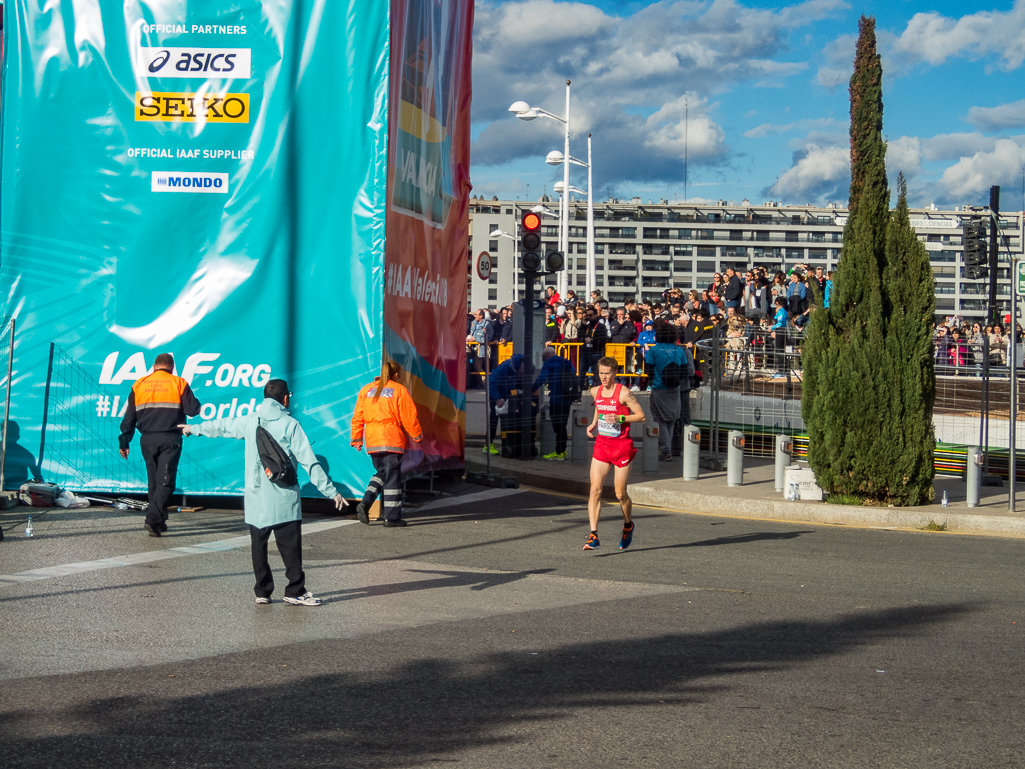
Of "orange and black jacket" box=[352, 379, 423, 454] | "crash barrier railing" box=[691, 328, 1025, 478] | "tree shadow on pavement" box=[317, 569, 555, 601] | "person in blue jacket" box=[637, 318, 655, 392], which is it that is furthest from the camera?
"person in blue jacket" box=[637, 318, 655, 392]

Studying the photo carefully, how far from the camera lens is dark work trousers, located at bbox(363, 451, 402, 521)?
11.6 m

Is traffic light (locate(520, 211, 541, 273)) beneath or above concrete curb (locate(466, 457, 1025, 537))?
above

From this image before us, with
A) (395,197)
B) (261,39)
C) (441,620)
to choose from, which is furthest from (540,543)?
(261,39)

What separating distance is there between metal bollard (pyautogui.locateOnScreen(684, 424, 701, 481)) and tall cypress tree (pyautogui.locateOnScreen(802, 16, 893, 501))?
1.59 m

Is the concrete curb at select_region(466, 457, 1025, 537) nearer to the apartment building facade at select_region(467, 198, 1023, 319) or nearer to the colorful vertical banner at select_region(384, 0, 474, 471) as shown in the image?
the colorful vertical banner at select_region(384, 0, 474, 471)

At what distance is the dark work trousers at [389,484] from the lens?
11648 mm

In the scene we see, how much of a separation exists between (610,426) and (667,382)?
20.1ft

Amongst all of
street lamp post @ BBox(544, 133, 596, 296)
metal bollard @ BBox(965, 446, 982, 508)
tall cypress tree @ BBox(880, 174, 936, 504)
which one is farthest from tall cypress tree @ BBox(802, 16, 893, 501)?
street lamp post @ BBox(544, 133, 596, 296)

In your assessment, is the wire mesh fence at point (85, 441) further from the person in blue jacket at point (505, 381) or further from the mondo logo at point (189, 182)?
the person in blue jacket at point (505, 381)

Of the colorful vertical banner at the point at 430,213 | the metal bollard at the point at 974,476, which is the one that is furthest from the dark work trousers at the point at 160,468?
the metal bollard at the point at 974,476

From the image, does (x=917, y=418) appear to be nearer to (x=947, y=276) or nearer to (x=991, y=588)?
(x=991, y=588)

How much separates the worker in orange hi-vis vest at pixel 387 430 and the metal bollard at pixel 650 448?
16.1ft

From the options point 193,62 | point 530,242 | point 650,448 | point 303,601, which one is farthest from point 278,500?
point 530,242

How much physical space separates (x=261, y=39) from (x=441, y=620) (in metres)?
7.33
